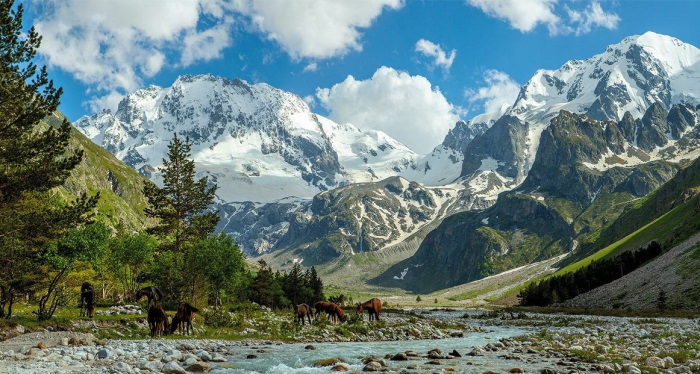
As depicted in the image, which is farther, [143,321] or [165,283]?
[165,283]

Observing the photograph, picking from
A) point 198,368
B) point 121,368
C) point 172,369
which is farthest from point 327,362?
point 121,368

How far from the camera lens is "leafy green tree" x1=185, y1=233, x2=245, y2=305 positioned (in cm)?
7401

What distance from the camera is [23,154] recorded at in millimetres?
41688

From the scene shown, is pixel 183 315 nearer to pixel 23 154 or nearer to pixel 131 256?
pixel 23 154

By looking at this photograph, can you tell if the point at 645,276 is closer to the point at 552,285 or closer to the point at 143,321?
the point at 552,285

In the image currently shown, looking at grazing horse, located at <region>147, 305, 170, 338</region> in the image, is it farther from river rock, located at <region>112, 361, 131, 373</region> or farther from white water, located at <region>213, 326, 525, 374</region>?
river rock, located at <region>112, 361, 131, 373</region>

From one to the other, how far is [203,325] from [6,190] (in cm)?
2183

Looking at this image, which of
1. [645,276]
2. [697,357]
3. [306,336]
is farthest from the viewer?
[645,276]

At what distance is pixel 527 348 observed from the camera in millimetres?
38562

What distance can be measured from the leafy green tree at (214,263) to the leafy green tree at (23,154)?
26.7 m

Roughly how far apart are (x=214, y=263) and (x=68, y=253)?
34838 millimetres

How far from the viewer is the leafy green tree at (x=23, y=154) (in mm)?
41188

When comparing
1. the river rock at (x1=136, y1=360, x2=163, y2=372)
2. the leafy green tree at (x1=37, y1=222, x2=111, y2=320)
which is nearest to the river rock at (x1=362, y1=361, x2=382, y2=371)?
the river rock at (x1=136, y1=360, x2=163, y2=372)

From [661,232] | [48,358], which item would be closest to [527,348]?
[48,358]
